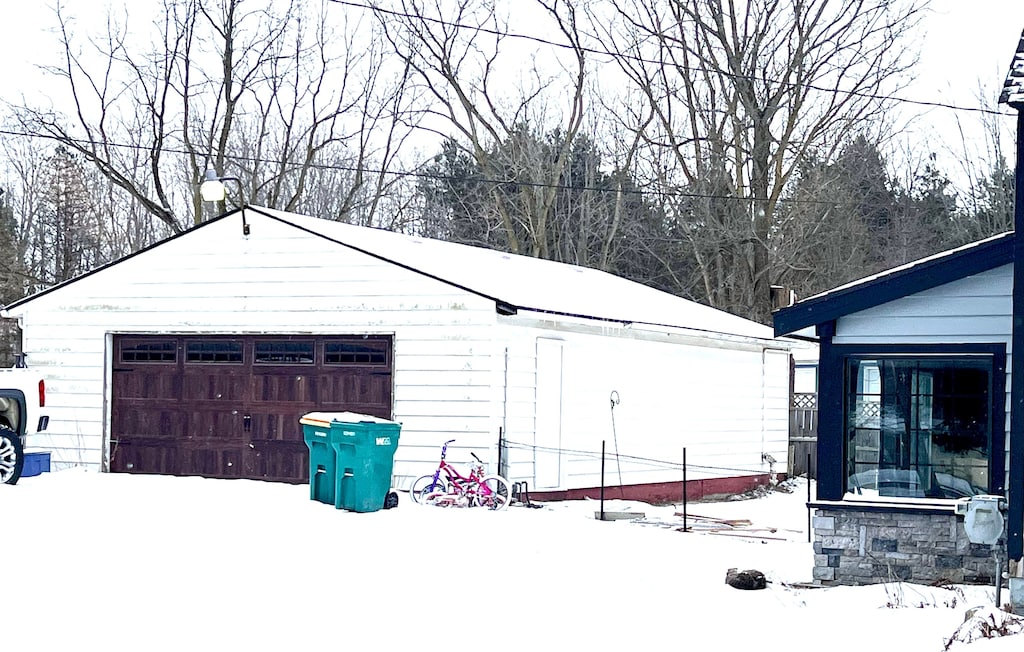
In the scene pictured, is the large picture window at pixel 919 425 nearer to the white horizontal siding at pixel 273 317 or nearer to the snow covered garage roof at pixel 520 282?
the snow covered garage roof at pixel 520 282

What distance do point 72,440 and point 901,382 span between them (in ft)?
39.8

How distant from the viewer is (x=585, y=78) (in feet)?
123

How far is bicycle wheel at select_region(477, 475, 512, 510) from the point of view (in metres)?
15.4

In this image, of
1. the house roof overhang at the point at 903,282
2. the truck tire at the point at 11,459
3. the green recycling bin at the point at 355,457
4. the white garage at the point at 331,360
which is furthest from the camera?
the white garage at the point at 331,360

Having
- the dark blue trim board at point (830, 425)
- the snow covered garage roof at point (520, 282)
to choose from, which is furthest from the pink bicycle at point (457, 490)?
the dark blue trim board at point (830, 425)

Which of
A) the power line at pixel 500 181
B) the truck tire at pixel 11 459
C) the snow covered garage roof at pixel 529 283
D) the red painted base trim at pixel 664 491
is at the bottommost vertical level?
the red painted base trim at pixel 664 491

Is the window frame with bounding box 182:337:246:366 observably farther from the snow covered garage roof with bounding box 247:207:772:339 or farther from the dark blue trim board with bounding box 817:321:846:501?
the dark blue trim board with bounding box 817:321:846:501

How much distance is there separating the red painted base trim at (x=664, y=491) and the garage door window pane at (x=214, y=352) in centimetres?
459

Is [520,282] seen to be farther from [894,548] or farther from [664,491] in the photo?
[894,548]

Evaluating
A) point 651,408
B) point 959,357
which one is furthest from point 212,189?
point 959,357

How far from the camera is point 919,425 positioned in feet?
36.8

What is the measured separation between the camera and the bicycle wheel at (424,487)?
1537 centimetres

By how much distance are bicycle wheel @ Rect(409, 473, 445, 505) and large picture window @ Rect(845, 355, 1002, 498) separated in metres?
5.59

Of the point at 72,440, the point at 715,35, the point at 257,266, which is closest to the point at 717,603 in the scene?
the point at 257,266
